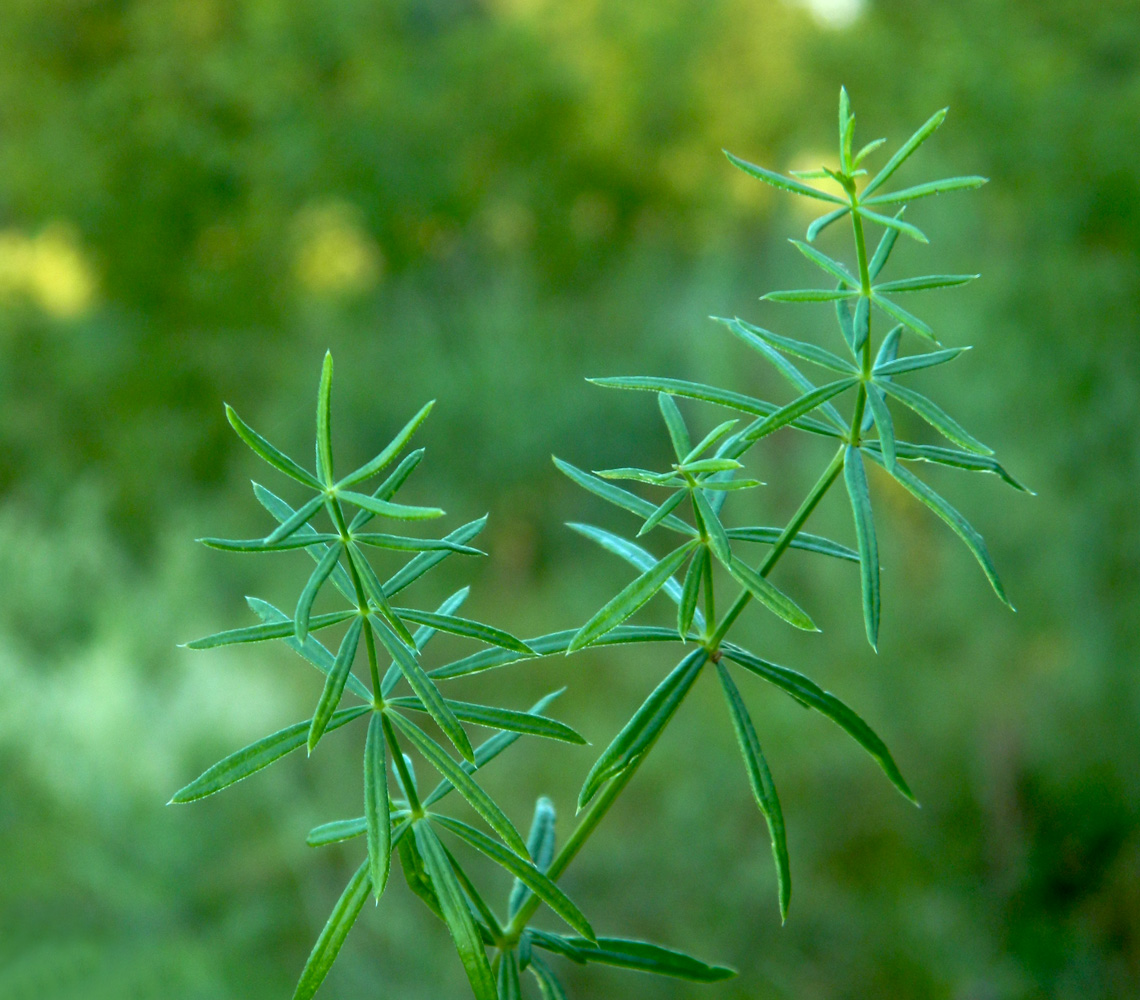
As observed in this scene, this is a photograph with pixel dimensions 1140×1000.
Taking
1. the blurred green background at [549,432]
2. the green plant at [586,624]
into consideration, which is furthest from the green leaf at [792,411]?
the blurred green background at [549,432]

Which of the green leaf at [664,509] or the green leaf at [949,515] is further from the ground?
the green leaf at [949,515]

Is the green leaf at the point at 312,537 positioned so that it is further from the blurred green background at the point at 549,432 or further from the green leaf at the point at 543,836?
the blurred green background at the point at 549,432

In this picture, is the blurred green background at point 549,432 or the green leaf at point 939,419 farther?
the blurred green background at point 549,432

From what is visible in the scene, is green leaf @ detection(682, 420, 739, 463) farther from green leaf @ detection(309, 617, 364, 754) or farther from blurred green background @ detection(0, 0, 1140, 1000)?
blurred green background @ detection(0, 0, 1140, 1000)

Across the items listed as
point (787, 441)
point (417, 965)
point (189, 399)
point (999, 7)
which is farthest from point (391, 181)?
point (417, 965)

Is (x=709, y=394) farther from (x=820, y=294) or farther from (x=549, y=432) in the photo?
(x=549, y=432)

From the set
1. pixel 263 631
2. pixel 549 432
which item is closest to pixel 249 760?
pixel 263 631

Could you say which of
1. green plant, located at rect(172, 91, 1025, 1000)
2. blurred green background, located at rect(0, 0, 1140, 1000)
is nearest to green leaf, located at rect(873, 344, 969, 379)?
green plant, located at rect(172, 91, 1025, 1000)
